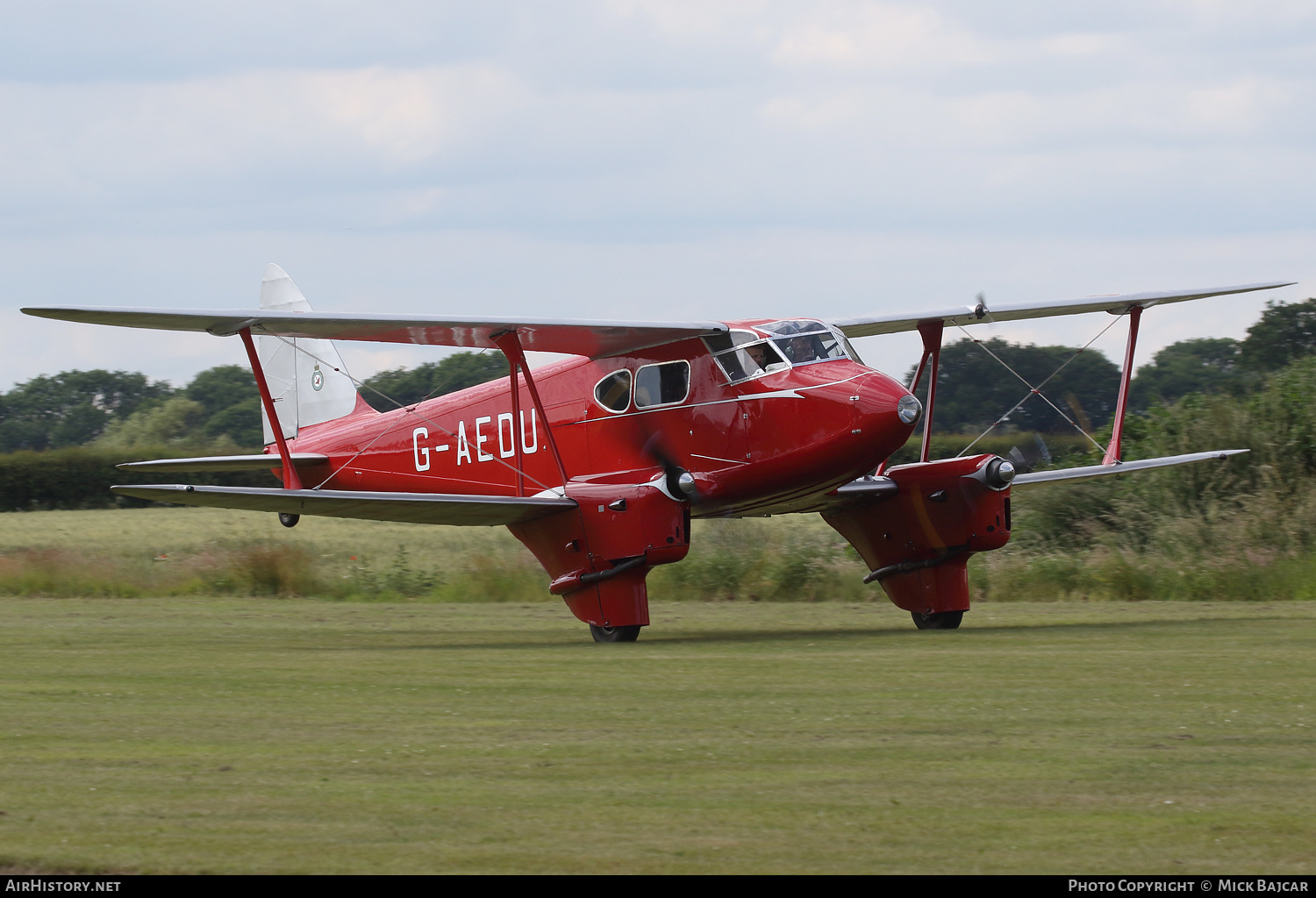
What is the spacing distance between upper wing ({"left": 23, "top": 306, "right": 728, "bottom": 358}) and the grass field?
148 inches

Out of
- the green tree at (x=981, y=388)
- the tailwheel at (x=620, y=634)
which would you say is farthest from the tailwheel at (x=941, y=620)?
the green tree at (x=981, y=388)

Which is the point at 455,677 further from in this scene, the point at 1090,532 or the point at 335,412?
the point at 1090,532

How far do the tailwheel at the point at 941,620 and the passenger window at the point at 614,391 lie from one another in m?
4.84

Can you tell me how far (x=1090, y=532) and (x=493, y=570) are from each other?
1230 centimetres

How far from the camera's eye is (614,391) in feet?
63.5

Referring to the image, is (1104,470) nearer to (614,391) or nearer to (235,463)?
(614,391)

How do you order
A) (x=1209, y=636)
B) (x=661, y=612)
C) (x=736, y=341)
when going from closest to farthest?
1. (x=1209, y=636)
2. (x=736, y=341)
3. (x=661, y=612)

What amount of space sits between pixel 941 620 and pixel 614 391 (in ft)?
17.1

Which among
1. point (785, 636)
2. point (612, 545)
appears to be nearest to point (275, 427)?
point (612, 545)

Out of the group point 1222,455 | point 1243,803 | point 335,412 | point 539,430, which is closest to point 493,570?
point 335,412

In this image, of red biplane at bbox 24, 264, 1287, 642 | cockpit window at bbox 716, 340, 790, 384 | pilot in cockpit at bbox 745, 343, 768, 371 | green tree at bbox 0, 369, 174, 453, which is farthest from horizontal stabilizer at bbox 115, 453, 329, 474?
green tree at bbox 0, 369, 174, 453

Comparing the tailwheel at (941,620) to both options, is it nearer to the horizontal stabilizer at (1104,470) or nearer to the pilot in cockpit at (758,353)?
the horizontal stabilizer at (1104,470)

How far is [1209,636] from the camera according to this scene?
1686cm

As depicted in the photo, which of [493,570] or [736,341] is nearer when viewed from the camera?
[736,341]
